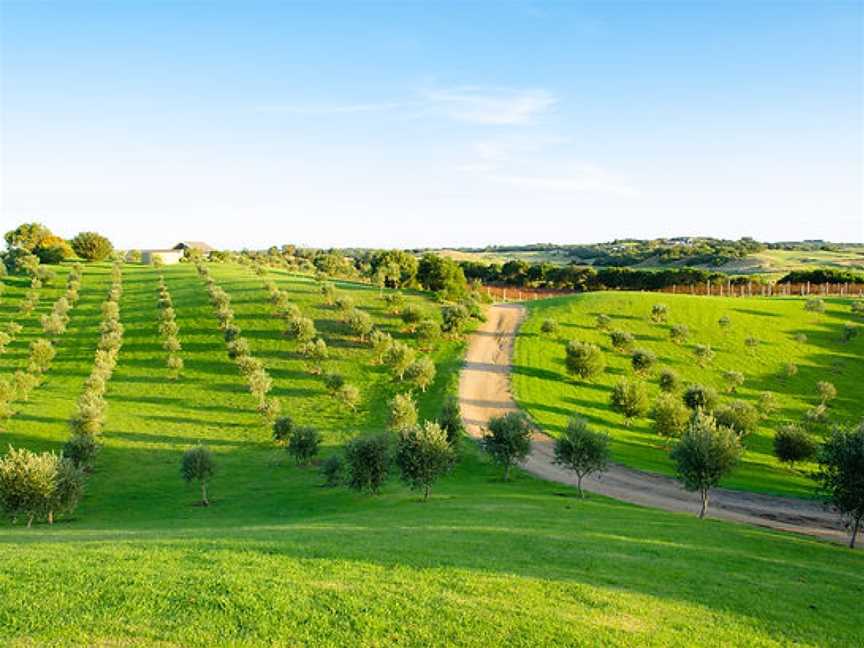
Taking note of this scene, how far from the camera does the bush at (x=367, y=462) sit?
48250 mm

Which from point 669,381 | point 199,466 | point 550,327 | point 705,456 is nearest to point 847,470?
point 705,456

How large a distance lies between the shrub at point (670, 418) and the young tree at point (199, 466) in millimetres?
46215

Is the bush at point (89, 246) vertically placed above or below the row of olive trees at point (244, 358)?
above

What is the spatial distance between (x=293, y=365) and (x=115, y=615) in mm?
72647

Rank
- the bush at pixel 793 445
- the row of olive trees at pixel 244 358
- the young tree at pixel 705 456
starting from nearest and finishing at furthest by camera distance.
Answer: the young tree at pixel 705 456 → the bush at pixel 793 445 → the row of olive trees at pixel 244 358

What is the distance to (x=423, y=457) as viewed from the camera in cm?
4616

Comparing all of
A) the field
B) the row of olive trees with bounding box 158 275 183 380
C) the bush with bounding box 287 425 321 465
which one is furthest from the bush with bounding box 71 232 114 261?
the bush with bounding box 287 425 321 465

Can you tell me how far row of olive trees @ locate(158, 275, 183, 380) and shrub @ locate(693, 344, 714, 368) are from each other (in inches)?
3111

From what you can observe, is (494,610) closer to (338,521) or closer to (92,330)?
(338,521)

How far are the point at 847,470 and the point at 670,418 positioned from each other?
2662cm

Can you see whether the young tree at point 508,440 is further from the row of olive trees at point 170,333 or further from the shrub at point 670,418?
the row of olive trees at point 170,333

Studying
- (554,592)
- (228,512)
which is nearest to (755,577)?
(554,592)

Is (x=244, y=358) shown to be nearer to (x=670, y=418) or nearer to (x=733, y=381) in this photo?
(x=670, y=418)

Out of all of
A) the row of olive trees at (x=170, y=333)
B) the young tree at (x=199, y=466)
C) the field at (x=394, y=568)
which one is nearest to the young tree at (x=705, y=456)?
the field at (x=394, y=568)
